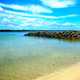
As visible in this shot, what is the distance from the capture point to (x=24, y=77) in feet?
12.9

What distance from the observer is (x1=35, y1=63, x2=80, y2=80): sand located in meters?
3.76

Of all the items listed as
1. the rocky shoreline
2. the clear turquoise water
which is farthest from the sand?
the rocky shoreline

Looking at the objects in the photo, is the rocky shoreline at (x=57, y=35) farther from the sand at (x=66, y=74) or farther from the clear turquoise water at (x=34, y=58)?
the sand at (x=66, y=74)

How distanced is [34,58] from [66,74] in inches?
56.3

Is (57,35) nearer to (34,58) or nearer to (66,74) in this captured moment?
(34,58)

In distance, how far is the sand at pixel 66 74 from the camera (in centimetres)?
376

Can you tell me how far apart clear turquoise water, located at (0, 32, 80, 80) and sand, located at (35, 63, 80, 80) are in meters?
0.18

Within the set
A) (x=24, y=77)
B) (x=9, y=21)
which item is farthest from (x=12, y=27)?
(x=24, y=77)

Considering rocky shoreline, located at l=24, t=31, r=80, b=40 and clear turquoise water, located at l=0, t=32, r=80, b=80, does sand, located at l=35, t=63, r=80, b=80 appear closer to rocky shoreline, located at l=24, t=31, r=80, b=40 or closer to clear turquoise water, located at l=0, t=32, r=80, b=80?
clear turquoise water, located at l=0, t=32, r=80, b=80

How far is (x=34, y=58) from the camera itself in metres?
5.29

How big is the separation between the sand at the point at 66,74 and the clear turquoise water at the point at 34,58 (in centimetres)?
18

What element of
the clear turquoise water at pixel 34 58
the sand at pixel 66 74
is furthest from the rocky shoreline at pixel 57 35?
the sand at pixel 66 74

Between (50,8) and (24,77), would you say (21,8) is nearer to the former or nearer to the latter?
(50,8)

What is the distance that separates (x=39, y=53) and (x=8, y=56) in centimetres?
79
